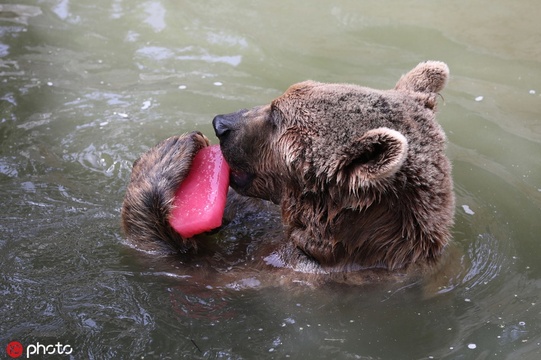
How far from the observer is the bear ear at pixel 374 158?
404cm

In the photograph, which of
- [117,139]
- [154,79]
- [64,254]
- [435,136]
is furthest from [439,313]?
[154,79]

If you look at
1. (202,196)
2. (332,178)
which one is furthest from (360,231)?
(202,196)

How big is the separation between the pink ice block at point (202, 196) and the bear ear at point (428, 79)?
1.45 m

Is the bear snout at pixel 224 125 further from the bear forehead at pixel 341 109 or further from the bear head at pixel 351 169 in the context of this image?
the bear forehead at pixel 341 109

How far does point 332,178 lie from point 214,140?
8.79 ft

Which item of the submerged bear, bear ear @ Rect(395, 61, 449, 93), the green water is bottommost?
the green water

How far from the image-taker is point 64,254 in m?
5.29

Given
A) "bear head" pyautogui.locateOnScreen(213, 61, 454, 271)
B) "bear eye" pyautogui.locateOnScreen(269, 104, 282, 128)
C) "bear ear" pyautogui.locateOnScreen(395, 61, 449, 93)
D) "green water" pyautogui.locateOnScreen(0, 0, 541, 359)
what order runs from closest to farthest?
1. "bear head" pyautogui.locateOnScreen(213, 61, 454, 271)
2. "green water" pyautogui.locateOnScreen(0, 0, 541, 359)
3. "bear eye" pyautogui.locateOnScreen(269, 104, 282, 128)
4. "bear ear" pyautogui.locateOnScreen(395, 61, 449, 93)

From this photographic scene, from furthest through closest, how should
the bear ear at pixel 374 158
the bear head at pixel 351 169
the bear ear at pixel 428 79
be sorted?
1. the bear ear at pixel 428 79
2. the bear head at pixel 351 169
3. the bear ear at pixel 374 158

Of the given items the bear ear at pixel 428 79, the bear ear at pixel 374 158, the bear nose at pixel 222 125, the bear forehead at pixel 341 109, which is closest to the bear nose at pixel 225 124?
the bear nose at pixel 222 125

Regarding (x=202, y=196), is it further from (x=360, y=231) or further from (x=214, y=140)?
(x=214, y=140)

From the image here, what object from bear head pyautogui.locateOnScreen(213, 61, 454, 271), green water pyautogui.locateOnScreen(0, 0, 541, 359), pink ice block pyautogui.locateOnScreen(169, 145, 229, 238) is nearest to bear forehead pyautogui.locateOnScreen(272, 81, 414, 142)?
bear head pyautogui.locateOnScreen(213, 61, 454, 271)

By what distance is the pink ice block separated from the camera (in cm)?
495

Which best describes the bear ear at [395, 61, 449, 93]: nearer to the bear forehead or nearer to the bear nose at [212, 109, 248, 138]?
the bear forehead
